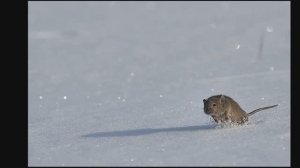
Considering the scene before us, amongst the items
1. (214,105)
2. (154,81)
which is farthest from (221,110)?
(154,81)

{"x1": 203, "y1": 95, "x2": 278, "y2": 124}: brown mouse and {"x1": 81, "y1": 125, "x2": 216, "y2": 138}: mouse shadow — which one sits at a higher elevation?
{"x1": 203, "y1": 95, "x2": 278, "y2": 124}: brown mouse

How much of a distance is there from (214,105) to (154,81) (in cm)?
346

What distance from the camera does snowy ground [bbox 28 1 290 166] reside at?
16.2 feet

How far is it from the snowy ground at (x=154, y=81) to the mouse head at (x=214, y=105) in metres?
0.16

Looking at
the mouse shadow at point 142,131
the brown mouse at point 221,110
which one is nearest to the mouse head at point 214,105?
the brown mouse at point 221,110

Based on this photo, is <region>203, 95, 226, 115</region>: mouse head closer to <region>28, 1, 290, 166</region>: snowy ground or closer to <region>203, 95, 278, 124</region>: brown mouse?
<region>203, 95, 278, 124</region>: brown mouse

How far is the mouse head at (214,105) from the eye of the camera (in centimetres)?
558

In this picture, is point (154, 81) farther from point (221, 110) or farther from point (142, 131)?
point (221, 110)

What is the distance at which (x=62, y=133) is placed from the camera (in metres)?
6.05

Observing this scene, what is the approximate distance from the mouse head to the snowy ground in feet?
0.53

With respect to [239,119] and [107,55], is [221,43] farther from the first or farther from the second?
[239,119]

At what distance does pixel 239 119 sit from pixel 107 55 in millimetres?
5458

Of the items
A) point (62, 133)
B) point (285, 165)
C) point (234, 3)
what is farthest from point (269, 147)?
point (234, 3)

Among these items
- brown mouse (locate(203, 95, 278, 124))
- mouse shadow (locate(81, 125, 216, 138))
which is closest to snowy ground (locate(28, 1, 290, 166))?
mouse shadow (locate(81, 125, 216, 138))
